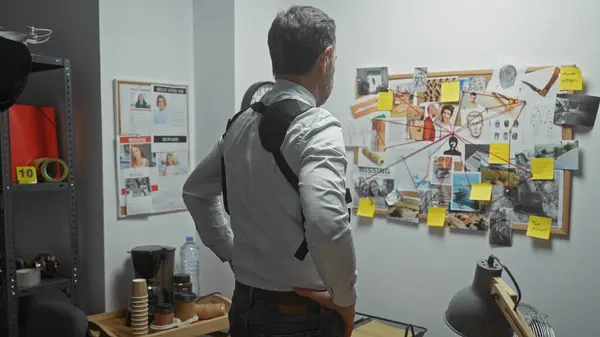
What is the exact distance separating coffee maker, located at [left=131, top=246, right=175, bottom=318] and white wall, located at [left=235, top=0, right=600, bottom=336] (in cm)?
84

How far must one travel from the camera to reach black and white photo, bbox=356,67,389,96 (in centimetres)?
238

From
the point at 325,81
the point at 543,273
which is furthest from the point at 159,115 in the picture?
the point at 543,273

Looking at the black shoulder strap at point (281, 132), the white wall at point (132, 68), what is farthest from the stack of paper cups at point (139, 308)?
the black shoulder strap at point (281, 132)

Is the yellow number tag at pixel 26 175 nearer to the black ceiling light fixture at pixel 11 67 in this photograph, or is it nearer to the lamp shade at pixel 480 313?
the black ceiling light fixture at pixel 11 67

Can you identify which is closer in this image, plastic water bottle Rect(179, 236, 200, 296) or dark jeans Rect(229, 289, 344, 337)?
dark jeans Rect(229, 289, 344, 337)

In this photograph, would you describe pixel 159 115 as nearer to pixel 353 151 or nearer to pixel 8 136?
pixel 8 136

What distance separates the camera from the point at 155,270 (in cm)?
230

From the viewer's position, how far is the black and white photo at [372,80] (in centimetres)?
238

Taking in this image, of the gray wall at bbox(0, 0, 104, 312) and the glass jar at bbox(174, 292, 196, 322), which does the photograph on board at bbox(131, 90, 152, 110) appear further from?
the glass jar at bbox(174, 292, 196, 322)

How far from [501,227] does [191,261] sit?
1478 mm

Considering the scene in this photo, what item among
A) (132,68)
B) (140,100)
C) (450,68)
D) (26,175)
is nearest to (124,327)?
(26,175)

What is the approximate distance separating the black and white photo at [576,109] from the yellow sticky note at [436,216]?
58 cm

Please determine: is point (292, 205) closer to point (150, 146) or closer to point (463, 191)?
point (463, 191)

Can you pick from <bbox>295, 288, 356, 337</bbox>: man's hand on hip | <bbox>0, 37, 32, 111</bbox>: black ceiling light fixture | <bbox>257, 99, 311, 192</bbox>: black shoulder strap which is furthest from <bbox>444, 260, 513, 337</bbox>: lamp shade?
<bbox>0, 37, 32, 111</bbox>: black ceiling light fixture
